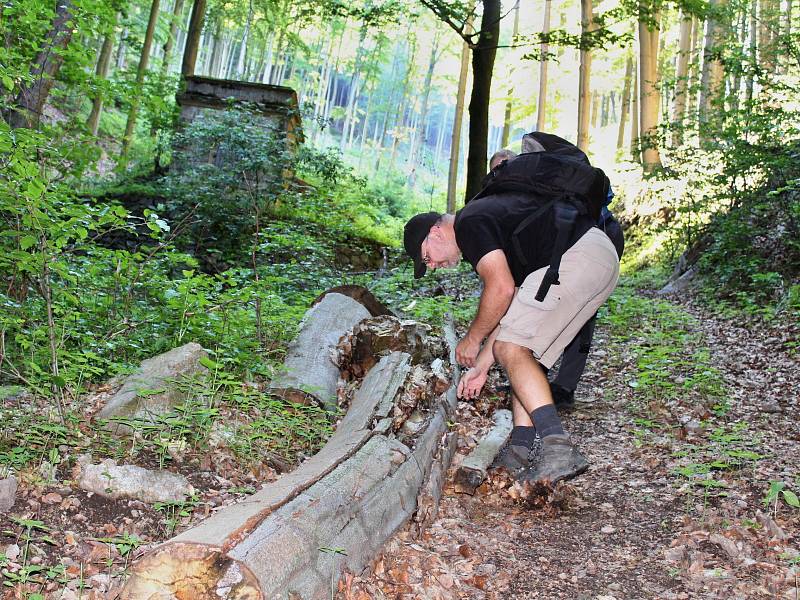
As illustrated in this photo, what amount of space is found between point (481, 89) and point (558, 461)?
10.4 metres

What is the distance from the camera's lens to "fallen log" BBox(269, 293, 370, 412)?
4.96 metres

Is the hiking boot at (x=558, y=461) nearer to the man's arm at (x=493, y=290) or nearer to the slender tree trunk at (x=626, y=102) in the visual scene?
the man's arm at (x=493, y=290)

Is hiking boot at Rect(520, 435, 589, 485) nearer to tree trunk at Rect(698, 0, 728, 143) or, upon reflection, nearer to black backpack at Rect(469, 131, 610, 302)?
black backpack at Rect(469, 131, 610, 302)

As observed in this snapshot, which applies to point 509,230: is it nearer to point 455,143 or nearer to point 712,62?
point 712,62

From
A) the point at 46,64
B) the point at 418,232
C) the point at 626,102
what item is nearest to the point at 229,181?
the point at 46,64

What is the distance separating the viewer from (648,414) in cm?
561

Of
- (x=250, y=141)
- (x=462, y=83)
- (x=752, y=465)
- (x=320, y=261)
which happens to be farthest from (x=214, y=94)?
(x=752, y=465)

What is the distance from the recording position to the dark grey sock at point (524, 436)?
4.30m

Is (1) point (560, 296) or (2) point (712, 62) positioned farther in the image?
(2) point (712, 62)

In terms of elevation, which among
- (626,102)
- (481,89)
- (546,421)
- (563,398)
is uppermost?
(626,102)

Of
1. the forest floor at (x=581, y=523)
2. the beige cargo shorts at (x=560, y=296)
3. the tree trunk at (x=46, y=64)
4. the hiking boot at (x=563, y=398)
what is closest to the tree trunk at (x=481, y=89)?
the hiking boot at (x=563, y=398)

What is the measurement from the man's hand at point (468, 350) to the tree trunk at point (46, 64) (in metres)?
4.67

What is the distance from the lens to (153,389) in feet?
13.8

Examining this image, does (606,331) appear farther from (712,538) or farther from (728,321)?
(712,538)
